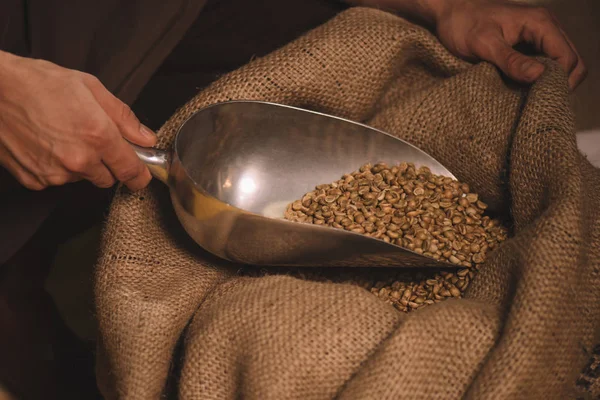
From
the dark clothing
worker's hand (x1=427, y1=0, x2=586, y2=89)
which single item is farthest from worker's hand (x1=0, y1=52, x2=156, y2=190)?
worker's hand (x1=427, y1=0, x2=586, y2=89)

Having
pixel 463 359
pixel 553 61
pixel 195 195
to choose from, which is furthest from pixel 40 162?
pixel 553 61

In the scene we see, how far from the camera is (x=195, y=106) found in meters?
0.92

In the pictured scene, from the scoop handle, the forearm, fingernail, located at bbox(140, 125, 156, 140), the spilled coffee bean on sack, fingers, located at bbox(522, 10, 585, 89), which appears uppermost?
fingers, located at bbox(522, 10, 585, 89)

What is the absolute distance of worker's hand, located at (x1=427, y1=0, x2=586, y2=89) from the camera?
0.98 metres

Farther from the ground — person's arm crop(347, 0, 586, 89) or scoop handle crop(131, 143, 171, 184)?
person's arm crop(347, 0, 586, 89)

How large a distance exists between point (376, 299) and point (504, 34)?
1.74ft

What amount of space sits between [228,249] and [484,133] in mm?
429

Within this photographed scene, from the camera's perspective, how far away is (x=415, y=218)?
89 cm

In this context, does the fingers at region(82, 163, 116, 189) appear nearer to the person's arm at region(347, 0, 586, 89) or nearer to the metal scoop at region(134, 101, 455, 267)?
the metal scoop at region(134, 101, 455, 267)

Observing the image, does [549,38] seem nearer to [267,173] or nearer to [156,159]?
[267,173]

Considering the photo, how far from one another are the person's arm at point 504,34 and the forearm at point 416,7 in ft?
0.05

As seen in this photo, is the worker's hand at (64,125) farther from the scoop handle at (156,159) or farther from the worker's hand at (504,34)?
the worker's hand at (504,34)

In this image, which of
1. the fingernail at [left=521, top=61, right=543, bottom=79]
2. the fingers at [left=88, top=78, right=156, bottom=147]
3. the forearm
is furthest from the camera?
the forearm

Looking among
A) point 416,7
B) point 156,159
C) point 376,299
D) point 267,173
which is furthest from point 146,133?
point 416,7
